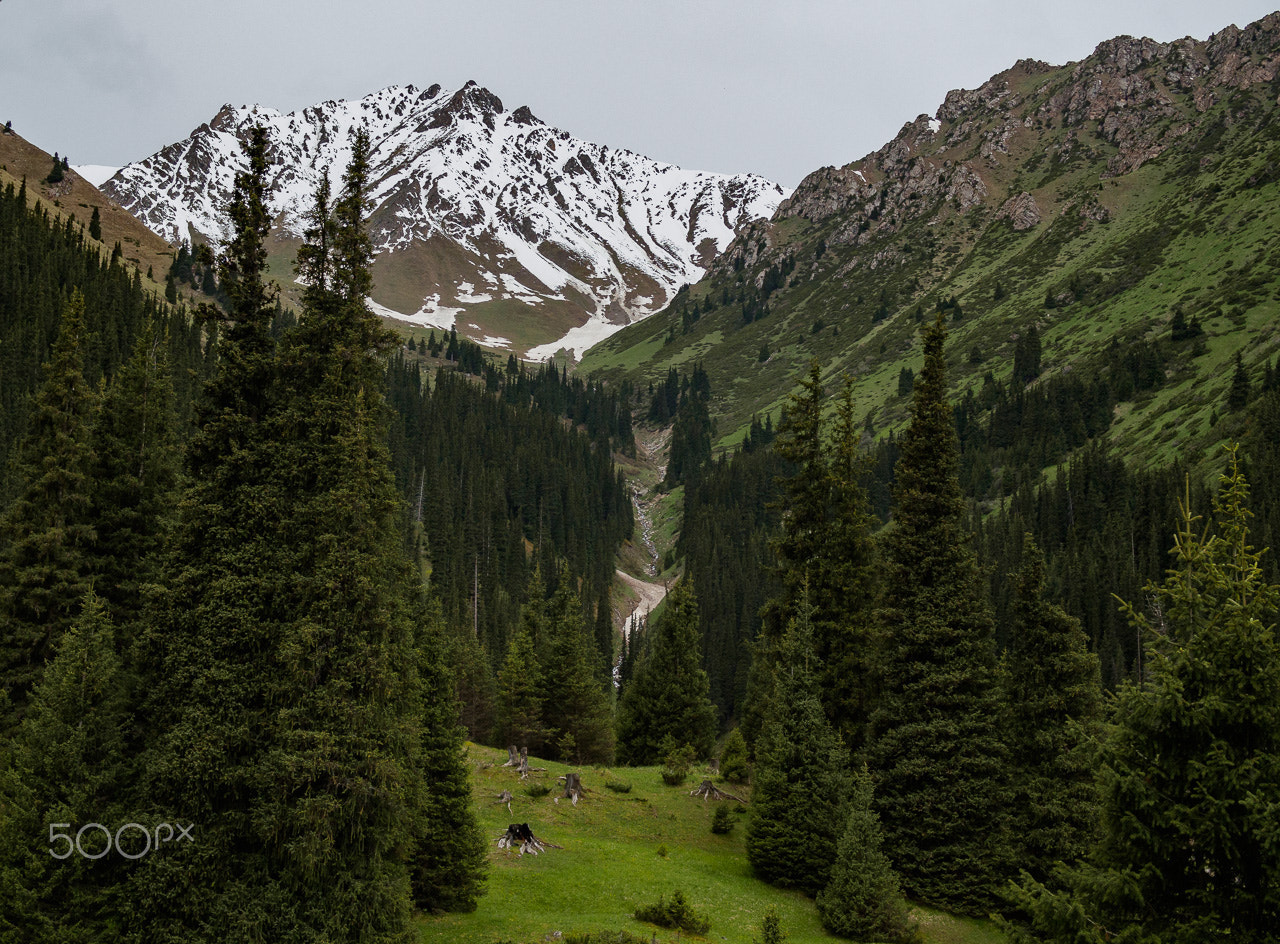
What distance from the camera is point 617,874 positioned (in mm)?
32750

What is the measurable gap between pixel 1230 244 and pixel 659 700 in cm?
18144

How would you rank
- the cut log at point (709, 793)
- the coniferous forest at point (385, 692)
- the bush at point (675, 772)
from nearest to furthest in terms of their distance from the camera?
the coniferous forest at point (385, 692) → the cut log at point (709, 793) → the bush at point (675, 772)

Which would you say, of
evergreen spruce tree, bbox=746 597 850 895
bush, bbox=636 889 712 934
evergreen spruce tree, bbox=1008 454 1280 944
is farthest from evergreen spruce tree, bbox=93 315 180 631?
evergreen spruce tree, bbox=1008 454 1280 944

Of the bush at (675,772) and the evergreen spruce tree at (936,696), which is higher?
the evergreen spruce tree at (936,696)

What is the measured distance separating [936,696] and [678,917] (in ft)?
44.2

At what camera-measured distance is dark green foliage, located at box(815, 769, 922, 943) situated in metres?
27.2

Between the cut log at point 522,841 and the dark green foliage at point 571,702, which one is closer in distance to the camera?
the cut log at point 522,841

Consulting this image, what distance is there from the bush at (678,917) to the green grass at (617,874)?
0.39 meters

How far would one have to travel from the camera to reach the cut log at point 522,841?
34.7 meters

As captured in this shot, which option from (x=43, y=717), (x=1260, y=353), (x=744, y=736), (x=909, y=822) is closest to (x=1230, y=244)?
(x=1260, y=353)

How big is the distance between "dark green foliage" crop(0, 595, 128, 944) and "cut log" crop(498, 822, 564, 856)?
18.4m

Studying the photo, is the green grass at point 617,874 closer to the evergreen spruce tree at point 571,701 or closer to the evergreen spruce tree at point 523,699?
the evergreen spruce tree at point 523,699

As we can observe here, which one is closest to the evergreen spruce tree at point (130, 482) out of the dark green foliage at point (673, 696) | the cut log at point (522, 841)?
the cut log at point (522, 841)

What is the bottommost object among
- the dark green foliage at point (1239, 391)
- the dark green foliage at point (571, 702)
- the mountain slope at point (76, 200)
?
the dark green foliage at point (571, 702)
